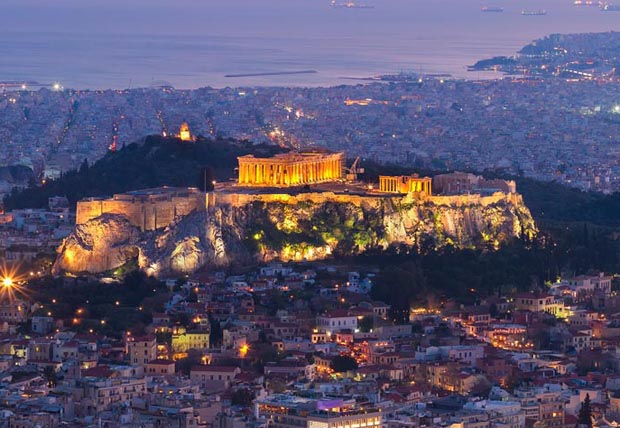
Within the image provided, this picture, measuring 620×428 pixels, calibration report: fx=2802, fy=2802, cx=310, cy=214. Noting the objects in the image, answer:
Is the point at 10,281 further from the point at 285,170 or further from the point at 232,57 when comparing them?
the point at 232,57

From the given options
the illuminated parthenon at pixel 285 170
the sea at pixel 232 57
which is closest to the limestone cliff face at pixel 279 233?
the illuminated parthenon at pixel 285 170

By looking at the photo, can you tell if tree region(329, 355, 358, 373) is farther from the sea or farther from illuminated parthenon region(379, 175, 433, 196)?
the sea

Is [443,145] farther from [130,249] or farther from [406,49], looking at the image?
[406,49]

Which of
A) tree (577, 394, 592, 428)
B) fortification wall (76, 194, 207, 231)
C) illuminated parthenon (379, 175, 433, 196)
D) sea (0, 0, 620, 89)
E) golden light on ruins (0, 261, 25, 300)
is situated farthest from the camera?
sea (0, 0, 620, 89)

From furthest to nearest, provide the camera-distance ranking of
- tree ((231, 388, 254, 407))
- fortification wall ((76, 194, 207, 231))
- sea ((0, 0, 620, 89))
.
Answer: sea ((0, 0, 620, 89)), fortification wall ((76, 194, 207, 231)), tree ((231, 388, 254, 407))

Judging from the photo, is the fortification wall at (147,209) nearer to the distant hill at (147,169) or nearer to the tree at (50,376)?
the distant hill at (147,169)

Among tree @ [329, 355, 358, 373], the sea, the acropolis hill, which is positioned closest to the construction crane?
the acropolis hill

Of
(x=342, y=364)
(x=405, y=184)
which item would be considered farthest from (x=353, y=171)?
(x=342, y=364)

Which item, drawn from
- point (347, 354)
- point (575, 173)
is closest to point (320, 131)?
point (575, 173)
